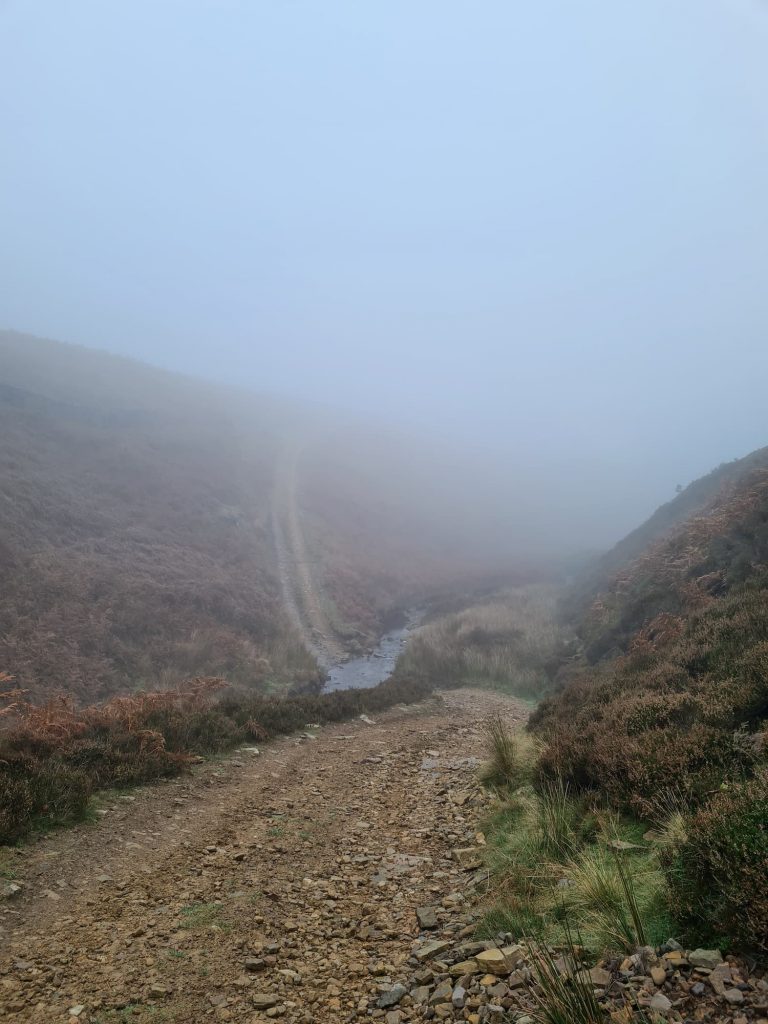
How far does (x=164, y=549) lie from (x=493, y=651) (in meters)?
16.1

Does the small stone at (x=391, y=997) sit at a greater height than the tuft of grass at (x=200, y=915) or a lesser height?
greater

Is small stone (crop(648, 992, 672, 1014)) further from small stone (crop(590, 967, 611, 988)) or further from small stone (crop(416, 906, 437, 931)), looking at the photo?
small stone (crop(416, 906, 437, 931))

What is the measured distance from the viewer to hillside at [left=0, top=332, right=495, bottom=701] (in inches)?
720

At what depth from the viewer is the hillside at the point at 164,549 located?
18297mm

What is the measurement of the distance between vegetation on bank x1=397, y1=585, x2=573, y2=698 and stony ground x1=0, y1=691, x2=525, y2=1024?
33.8 feet

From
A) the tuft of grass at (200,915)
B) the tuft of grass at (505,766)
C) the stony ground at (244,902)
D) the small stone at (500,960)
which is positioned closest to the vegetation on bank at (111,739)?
the stony ground at (244,902)

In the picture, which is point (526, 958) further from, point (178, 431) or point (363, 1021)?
point (178, 431)

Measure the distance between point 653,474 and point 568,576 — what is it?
339 ft

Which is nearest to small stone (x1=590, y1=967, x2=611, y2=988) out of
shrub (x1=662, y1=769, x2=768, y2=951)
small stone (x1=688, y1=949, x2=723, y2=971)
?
small stone (x1=688, y1=949, x2=723, y2=971)

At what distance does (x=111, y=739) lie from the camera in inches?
364

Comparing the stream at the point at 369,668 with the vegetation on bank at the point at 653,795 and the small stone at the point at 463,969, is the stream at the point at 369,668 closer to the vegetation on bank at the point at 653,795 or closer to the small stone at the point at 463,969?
the vegetation on bank at the point at 653,795

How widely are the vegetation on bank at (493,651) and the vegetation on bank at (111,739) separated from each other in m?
7.48

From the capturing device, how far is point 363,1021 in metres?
3.96

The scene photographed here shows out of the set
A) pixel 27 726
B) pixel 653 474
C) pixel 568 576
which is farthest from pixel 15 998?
pixel 653 474
